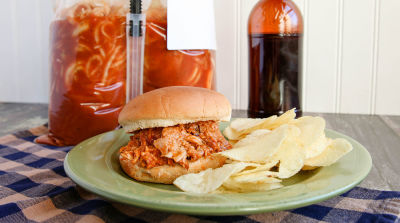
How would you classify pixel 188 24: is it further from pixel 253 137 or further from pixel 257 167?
pixel 257 167

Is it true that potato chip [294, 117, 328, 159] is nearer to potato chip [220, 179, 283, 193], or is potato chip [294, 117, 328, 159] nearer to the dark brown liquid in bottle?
potato chip [220, 179, 283, 193]

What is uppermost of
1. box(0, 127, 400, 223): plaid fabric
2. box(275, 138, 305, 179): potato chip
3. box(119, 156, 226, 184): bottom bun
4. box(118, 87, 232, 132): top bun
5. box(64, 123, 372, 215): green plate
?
box(118, 87, 232, 132): top bun

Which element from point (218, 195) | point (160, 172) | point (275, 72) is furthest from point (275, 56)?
point (218, 195)

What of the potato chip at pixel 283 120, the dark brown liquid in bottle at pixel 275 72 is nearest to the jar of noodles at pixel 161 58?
the dark brown liquid in bottle at pixel 275 72

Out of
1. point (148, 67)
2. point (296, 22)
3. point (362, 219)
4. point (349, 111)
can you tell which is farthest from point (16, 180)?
point (349, 111)

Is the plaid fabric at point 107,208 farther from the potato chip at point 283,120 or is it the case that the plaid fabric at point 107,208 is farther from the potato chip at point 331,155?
the potato chip at point 283,120

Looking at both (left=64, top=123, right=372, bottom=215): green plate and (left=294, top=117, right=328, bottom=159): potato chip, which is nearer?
(left=64, top=123, right=372, bottom=215): green plate

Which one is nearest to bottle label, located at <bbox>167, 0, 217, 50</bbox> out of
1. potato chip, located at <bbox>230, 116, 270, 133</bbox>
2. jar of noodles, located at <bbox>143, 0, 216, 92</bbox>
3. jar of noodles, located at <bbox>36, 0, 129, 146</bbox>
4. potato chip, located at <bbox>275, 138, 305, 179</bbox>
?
jar of noodles, located at <bbox>143, 0, 216, 92</bbox>
